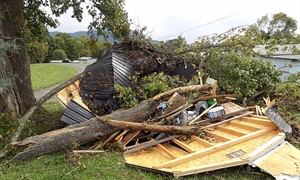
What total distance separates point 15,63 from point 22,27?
1.18 meters

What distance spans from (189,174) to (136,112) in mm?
2038

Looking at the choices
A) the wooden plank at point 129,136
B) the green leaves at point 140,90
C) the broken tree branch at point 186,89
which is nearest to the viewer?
the wooden plank at point 129,136

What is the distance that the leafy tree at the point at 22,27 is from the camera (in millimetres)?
5723

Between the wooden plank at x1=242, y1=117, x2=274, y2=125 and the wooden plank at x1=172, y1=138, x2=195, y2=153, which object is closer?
the wooden plank at x1=172, y1=138, x2=195, y2=153

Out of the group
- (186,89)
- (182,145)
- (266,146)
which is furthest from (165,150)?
(186,89)

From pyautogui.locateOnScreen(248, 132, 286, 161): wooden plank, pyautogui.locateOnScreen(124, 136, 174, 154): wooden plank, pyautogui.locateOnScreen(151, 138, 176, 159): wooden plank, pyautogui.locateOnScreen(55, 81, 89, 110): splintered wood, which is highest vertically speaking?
pyautogui.locateOnScreen(55, 81, 89, 110): splintered wood

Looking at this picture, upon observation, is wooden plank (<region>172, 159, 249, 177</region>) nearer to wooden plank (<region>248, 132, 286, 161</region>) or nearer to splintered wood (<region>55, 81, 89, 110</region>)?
wooden plank (<region>248, 132, 286, 161</region>)

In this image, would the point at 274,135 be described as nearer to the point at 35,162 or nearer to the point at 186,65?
the point at 186,65

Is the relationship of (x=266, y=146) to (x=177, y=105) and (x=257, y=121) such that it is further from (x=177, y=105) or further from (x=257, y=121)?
(x=177, y=105)

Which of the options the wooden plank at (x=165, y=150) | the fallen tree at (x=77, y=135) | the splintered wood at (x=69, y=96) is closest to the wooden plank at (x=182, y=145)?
the wooden plank at (x=165, y=150)

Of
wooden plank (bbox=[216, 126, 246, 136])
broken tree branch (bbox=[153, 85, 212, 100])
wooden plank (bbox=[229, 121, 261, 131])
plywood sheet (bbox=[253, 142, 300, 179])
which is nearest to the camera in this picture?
plywood sheet (bbox=[253, 142, 300, 179])

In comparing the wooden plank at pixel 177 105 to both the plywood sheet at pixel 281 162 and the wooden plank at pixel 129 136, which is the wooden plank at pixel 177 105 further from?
the plywood sheet at pixel 281 162

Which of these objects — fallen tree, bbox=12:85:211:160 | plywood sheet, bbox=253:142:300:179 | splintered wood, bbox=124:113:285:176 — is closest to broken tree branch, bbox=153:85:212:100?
fallen tree, bbox=12:85:211:160

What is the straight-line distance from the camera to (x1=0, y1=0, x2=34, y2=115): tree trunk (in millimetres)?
5719
